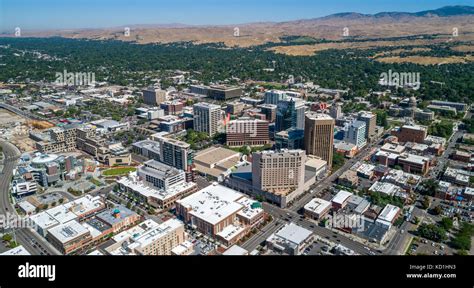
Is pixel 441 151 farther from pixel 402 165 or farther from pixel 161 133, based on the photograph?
pixel 161 133

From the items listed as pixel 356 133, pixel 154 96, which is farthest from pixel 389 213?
pixel 154 96

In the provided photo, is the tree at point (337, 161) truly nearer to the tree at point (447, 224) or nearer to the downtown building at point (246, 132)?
the downtown building at point (246, 132)

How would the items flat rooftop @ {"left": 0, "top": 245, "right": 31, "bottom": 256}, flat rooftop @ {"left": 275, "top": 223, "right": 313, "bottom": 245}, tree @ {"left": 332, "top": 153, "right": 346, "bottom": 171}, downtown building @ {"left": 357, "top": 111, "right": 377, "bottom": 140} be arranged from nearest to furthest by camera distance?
flat rooftop @ {"left": 0, "top": 245, "right": 31, "bottom": 256}
flat rooftop @ {"left": 275, "top": 223, "right": 313, "bottom": 245}
tree @ {"left": 332, "top": 153, "right": 346, "bottom": 171}
downtown building @ {"left": 357, "top": 111, "right": 377, "bottom": 140}

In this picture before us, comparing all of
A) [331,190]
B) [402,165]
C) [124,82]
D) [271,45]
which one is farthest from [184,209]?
[271,45]

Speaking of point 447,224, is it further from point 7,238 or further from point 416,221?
point 7,238

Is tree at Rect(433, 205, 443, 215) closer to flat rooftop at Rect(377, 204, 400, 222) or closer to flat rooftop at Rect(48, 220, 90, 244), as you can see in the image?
flat rooftop at Rect(377, 204, 400, 222)

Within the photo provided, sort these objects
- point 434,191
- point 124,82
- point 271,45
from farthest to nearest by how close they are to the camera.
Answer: point 271,45 < point 124,82 < point 434,191

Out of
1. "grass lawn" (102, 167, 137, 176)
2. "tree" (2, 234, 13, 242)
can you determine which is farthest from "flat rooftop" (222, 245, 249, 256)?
"grass lawn" (102, 167, 137, 176)

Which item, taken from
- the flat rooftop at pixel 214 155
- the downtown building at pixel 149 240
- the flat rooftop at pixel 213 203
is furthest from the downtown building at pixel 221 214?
the flat rooftop at pixel 214 155
